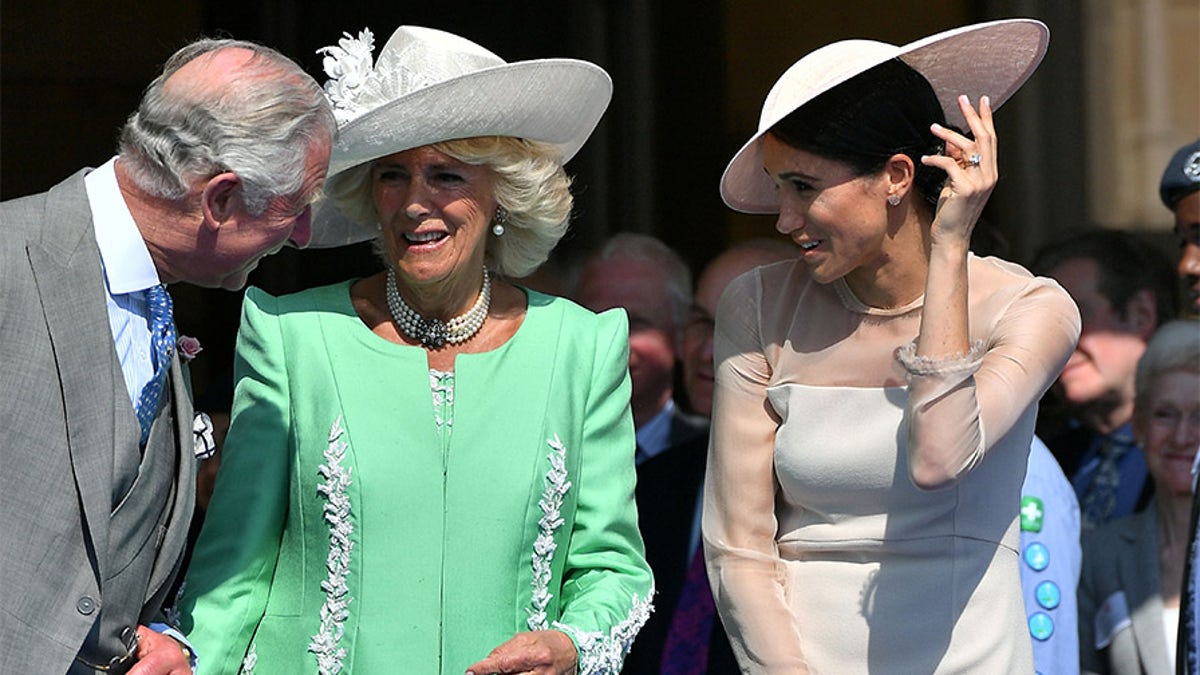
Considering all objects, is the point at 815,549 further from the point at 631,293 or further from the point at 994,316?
the point at 631,293

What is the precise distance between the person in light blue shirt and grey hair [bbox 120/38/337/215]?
77.1 inches

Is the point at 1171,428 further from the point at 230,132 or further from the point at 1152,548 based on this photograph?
the point at 230,132

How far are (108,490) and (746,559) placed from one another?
1177 mm

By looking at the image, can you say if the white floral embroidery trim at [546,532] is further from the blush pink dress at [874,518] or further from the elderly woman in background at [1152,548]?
the elderly woman in background at [1152,548]

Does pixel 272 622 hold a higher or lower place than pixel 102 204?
lower

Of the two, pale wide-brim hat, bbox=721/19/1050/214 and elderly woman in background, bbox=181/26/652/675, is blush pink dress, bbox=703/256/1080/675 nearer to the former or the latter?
elderly woman in background, bbox=181/26/652/675

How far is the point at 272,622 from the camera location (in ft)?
11.3

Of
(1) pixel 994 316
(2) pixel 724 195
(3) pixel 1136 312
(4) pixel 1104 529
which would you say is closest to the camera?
(1) pixel 994 316

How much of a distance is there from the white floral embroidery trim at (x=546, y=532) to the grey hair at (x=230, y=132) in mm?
773

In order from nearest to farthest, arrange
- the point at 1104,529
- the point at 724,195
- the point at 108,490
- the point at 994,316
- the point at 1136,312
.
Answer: the point at 108,490, the point at 994,316, the point at 724,195, the point at 1104,529, the point at 1136,312

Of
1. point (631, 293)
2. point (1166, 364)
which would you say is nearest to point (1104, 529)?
point (1166, 364)

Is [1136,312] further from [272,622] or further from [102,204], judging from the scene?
[102,204]

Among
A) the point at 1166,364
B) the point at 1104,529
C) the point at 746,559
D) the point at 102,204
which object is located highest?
the point at 102,204

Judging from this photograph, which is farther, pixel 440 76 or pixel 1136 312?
pixel 1136 312
